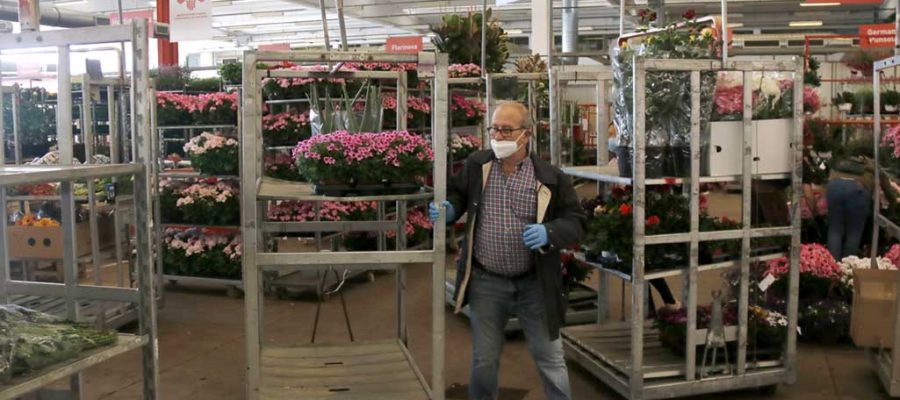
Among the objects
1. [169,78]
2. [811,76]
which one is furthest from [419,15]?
[811,76]

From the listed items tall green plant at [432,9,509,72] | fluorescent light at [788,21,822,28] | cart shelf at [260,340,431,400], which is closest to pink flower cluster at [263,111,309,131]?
tall green plant at [432,9,509,72]

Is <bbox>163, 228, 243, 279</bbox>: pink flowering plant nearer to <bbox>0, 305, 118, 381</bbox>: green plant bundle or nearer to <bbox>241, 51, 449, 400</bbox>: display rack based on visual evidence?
<bbox>241, 51, 449, 400</bbox>: display rack

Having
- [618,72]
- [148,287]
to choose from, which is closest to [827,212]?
[618,72]

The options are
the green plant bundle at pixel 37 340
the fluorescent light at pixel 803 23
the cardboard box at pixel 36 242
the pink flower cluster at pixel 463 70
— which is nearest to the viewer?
the green plant bundle at pixel 37 340

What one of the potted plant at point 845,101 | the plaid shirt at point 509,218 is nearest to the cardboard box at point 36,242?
the plaid shirt at point 509,218

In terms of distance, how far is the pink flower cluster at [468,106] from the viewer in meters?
7.45

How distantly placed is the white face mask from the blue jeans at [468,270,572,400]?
1.72 feet

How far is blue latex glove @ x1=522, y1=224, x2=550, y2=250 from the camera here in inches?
126

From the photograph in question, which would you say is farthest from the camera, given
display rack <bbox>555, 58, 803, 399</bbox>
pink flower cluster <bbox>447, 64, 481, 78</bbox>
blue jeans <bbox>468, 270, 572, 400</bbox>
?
pink flower cluster <bbox>447, 64, 481, 78</bbox>

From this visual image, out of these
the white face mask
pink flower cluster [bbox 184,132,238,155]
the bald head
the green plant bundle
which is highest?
the bald head

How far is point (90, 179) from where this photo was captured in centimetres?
277

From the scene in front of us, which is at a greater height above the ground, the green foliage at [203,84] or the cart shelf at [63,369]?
the green foliage at [203,84]

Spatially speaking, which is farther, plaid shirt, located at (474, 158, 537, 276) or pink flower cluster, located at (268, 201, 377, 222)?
pink flower cluster, located at (268, 201, 377, 222)

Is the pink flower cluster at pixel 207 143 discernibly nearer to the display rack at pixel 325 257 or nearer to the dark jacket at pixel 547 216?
the display rack at pixel 325 257
